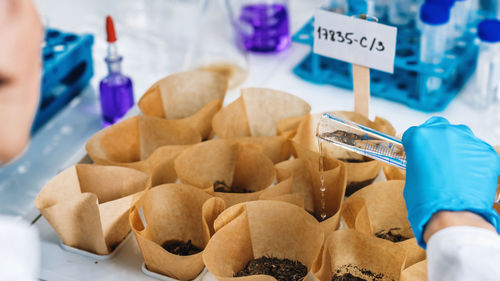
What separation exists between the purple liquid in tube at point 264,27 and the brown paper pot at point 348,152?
1.34 ft

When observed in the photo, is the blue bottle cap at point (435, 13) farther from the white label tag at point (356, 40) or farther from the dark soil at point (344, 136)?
the dark soil at point (344, 136)

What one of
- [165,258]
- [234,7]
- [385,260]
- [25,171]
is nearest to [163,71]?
[234,7]

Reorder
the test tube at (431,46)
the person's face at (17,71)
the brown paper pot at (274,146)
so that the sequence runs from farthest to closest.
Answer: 1. the test tube at (431,46)
2. the brown paper pot at (274,146)
3. the person's face at (17,71)

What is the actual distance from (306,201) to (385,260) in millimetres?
220

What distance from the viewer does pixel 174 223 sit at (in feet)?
3.23

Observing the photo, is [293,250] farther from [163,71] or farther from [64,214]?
[163,71]

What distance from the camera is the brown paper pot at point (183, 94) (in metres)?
1.20

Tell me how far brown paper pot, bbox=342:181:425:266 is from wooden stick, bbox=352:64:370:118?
0.18m

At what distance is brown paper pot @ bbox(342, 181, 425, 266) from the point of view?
936 mm

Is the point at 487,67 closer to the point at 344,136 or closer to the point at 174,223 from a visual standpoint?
the point at 344,136

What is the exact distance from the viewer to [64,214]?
3.04 ft

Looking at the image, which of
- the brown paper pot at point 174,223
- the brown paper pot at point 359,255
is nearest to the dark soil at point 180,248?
the brown paper pot at point 174,223

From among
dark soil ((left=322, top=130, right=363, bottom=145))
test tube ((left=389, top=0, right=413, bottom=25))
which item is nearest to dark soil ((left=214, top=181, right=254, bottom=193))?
dark soil ((left=322, top=130, right=363, bottom=145))

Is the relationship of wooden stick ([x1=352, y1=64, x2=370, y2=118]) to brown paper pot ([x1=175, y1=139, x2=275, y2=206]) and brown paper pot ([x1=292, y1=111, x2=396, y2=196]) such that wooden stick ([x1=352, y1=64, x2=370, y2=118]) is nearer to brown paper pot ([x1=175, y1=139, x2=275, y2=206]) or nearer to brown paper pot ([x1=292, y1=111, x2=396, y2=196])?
brown paper pot ([x1=292, y1=111, x2=396, y2=196])
